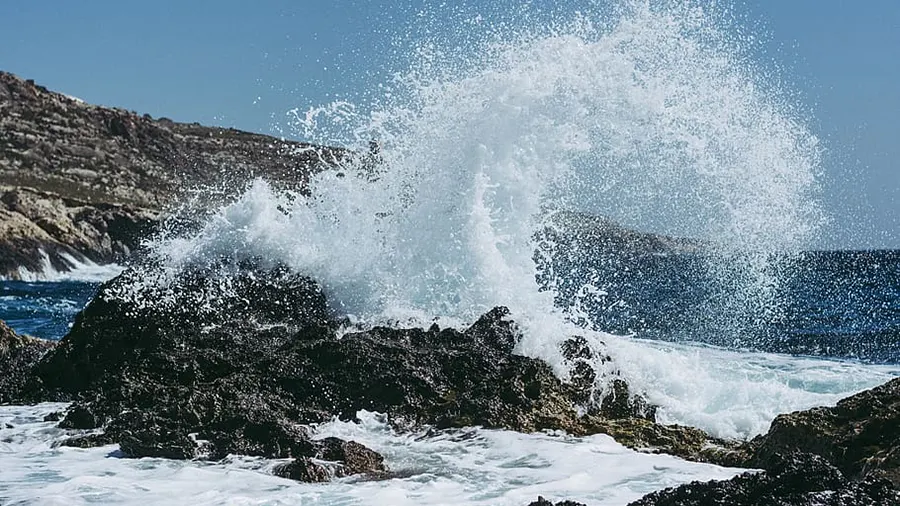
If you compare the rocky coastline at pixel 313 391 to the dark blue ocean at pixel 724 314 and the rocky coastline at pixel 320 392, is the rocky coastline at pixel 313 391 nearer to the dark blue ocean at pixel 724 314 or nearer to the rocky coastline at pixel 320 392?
the rocky coastline at pixel 320 392

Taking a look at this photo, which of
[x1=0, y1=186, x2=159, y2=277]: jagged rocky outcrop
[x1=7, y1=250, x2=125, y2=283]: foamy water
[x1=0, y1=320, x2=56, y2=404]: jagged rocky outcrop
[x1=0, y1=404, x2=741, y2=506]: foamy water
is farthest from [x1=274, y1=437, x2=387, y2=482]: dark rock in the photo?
[x1=0, y1=186, x2=159, y2=277]: jagged rocky outcrop

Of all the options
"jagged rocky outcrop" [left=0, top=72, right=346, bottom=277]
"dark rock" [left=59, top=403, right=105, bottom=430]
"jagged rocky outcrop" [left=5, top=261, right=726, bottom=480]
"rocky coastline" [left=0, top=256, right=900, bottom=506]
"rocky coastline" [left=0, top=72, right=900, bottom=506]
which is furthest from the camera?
"jagged rocky outcrop" [left=0, top=72, right=346, bottom=277]

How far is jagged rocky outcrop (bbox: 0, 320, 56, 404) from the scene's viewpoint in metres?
11.2

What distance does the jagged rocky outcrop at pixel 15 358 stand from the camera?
11164 mm

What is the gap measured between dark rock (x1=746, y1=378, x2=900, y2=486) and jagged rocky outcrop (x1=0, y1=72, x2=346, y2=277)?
45930 mm

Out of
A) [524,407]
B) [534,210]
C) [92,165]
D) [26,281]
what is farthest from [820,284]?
[92,165]

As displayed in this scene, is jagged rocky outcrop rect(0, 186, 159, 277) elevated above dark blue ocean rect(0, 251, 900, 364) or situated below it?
above

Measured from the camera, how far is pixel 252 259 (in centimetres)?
1339

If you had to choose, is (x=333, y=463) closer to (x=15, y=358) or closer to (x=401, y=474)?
→ (x=401, y=474)

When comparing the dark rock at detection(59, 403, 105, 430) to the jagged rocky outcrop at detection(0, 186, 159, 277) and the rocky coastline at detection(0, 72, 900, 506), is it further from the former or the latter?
the jagged rocky outcrop at detection(0, 186, 159, 277)

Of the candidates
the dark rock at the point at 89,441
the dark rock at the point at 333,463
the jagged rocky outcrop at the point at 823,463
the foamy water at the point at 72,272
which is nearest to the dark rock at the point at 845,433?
the jagged rocky outcrop at the point at 823,463

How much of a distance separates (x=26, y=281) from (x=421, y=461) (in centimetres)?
4167

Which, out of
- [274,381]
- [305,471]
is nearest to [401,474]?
[305,471]

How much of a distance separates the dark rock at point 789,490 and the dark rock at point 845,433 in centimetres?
119
